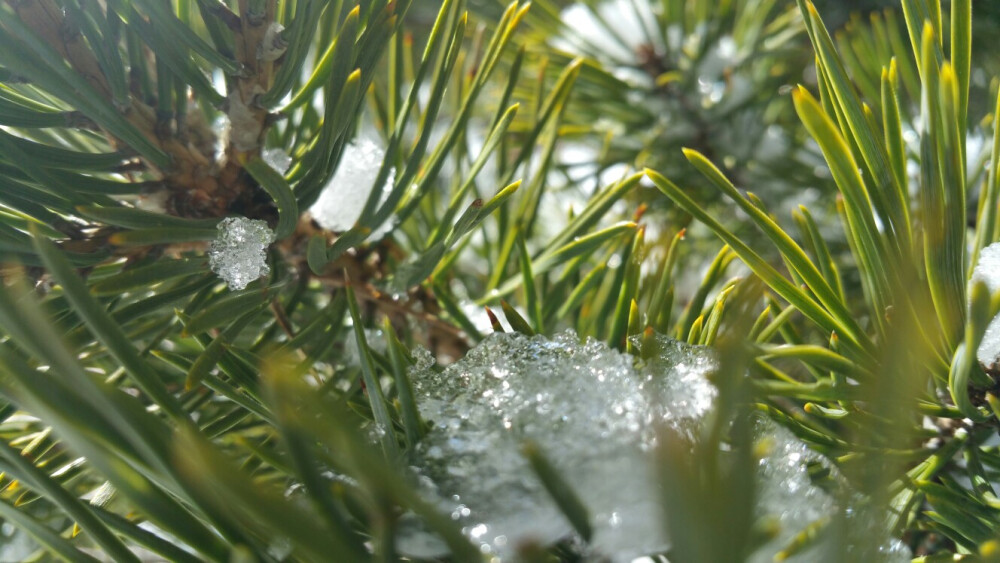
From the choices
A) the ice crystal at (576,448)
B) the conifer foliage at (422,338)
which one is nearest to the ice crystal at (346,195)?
the conifer foliage at (422,338)

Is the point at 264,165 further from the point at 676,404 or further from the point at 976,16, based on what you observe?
the point at 976,16

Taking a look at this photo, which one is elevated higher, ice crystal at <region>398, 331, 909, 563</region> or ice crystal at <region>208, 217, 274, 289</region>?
ice crystal at <region>208, 217, 274, 289</region>

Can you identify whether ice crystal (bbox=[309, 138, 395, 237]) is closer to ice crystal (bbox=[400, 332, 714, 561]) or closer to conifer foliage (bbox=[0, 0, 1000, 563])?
conifer foliage (bbox=[0, 0, 1000, 563])

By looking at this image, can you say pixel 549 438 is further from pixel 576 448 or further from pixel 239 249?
pixel 239 249

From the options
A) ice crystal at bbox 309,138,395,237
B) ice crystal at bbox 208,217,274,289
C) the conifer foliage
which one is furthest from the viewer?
ice crystal at bbox 309,138,395,237

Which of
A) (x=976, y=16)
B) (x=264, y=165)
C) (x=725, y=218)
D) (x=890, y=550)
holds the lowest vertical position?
(x=890, y=550)

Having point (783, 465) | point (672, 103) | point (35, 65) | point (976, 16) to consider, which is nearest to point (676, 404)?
point (783, 465)

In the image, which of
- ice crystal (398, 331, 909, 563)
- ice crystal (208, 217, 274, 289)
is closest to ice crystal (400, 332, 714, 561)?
ice crystal (398, 331, 909, 563)

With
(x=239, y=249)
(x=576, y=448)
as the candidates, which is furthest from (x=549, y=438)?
(x=239, y=249)

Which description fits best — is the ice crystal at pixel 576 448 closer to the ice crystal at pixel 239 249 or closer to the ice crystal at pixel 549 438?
the ice crystal at pixel 549 438
